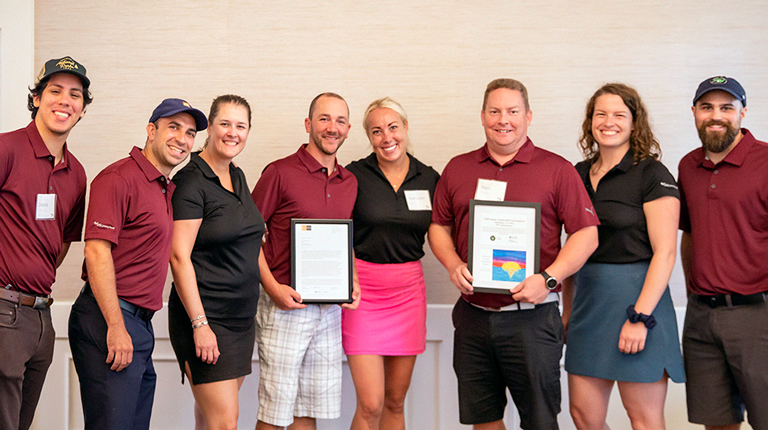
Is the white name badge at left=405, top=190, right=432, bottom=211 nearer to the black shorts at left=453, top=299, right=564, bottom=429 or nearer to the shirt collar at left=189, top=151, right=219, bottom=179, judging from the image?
the black shorts at left=453, top=299, right=564, bottom=429

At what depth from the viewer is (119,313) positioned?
1.99 meters

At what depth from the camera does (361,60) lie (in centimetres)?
344

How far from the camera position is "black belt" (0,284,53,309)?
2018mm

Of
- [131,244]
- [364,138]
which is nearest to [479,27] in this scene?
[364,138]

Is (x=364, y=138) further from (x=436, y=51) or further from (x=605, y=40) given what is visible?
(x=605, y=40)

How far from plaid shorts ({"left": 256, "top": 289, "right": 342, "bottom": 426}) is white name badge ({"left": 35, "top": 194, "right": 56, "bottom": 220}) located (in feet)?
3.21

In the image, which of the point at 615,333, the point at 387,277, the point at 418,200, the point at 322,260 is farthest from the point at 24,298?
the point at 615,333

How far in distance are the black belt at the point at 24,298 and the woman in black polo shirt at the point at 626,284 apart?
2310 millimetres

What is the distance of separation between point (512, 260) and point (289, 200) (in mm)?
1104

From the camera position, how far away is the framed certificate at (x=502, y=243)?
235 cm

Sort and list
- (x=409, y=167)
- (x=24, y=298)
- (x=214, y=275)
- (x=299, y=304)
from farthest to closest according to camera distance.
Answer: (x=409, y=167) < (x=299, y=304) < (x=214, y=275) < (x=24, y=298)

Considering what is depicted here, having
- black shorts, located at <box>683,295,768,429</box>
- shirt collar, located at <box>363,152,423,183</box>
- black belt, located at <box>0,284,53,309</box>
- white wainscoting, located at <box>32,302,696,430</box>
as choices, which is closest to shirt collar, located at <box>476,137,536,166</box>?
shirt collar, located at <box>363,152,423,183</box>

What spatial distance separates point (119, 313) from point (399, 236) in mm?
1329

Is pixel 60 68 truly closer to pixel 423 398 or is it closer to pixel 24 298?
pixel 24 298
